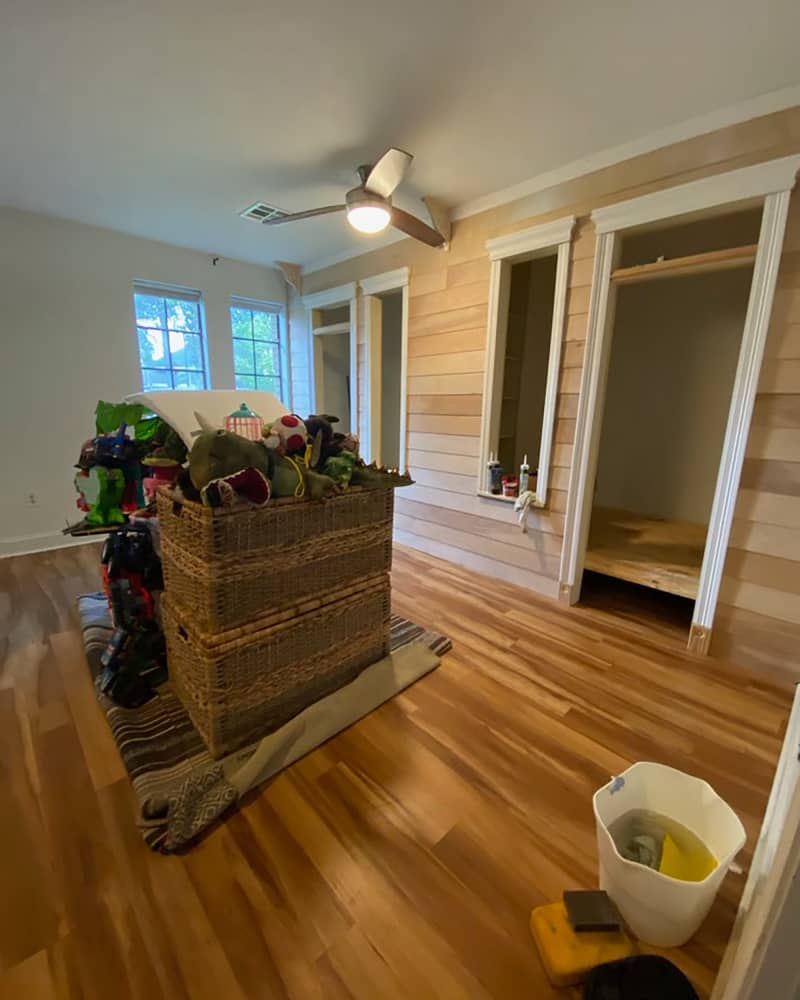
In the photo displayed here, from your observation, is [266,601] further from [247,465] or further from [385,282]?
[385,282]

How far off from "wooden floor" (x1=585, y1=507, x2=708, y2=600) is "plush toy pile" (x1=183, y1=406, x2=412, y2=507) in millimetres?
1612

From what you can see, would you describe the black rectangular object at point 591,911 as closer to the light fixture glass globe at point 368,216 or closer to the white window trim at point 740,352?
the white window trim at point 740,352

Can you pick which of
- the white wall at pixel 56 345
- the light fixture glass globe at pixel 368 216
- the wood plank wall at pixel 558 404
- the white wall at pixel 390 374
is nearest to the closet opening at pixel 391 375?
the white wall at pixel 390 374

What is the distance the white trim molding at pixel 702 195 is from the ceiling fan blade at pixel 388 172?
1019 mm

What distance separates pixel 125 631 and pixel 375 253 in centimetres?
325

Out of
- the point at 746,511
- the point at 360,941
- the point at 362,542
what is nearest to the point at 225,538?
the point at 362,542

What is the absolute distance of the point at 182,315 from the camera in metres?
3.97

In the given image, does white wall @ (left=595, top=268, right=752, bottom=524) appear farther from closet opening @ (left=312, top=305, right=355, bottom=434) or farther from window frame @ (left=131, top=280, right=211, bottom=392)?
window frame @ (left=131, top=280, right=211, bottom=392)

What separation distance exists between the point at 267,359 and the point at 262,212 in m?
1.73

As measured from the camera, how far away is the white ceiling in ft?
4.69

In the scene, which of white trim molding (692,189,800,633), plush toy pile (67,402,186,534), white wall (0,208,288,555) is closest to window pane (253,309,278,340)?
white wall (0,208,288,555)

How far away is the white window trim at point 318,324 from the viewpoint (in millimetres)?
3754

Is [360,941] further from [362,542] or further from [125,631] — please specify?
[125,631]

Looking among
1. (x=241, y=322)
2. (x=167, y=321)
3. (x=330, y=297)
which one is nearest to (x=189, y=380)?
(x=167, y=321)
